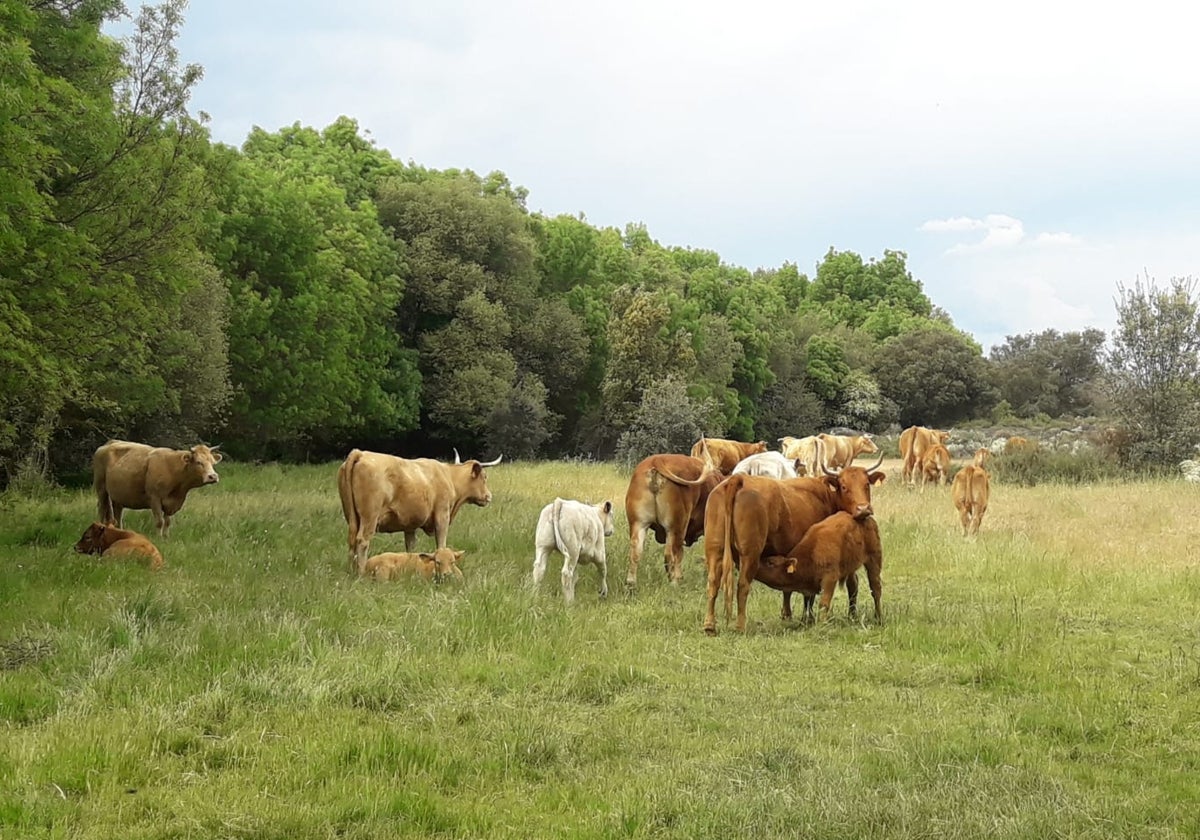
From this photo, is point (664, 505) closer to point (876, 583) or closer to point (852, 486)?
point (852, 486)

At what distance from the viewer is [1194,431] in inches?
1029

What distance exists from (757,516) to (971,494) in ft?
23.4

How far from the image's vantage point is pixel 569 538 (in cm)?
1048

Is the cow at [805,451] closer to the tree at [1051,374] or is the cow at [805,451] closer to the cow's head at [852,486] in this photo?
the cow's head at [852,486]

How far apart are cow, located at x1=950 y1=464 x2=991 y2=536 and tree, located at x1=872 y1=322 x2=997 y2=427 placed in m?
49.6

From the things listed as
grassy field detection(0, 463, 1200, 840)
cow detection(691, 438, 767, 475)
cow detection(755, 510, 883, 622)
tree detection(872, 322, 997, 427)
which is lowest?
grassy field detection(0, 463, 1200, 840)

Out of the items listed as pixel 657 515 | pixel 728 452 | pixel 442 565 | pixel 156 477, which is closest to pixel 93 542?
pixel 156 477

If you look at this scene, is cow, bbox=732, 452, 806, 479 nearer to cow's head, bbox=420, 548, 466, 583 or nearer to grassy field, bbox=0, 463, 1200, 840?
grassy field, bbox=0, 463, 1200, 840

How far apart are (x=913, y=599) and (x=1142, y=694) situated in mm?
3995

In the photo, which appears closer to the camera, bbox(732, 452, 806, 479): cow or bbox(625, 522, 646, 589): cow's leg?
bbox(625, 522, 646, 589): cow's leg

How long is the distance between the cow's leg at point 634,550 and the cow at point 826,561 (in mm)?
2627

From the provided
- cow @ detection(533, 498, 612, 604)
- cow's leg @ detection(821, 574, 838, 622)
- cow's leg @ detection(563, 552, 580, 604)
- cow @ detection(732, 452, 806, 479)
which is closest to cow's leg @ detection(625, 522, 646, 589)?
cow @ detection(533, 498, 612, 604)

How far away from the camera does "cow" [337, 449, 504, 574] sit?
1159 cm

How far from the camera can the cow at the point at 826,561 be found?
29.2 ft
